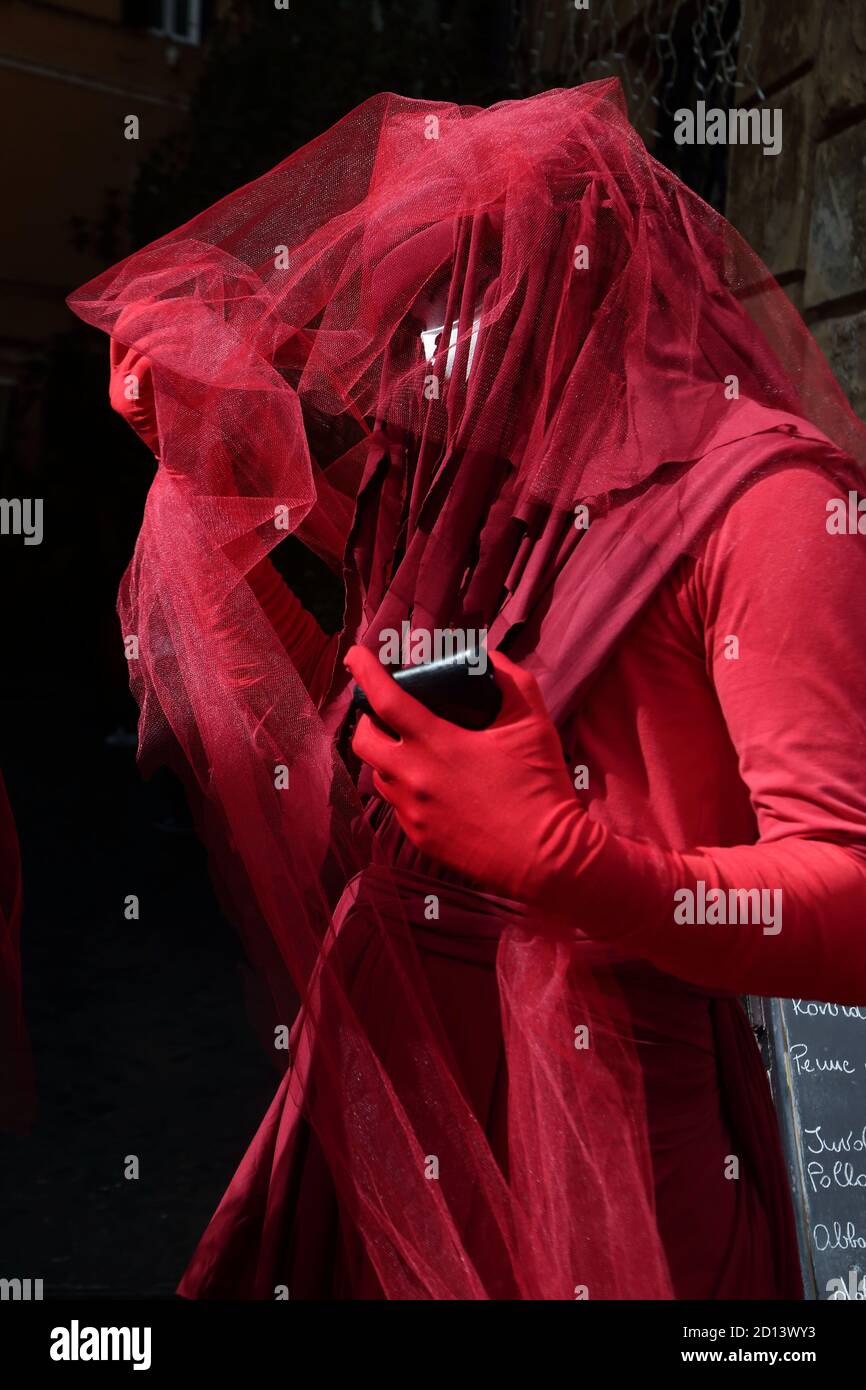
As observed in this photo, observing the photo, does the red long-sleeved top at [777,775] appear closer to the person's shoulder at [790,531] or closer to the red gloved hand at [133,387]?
the person's shoulder at [790,531]

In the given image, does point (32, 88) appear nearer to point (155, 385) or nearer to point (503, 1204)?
point (155, 385)

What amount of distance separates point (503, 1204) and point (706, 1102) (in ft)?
0.71

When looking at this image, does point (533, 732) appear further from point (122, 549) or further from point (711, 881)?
point (122, 549)

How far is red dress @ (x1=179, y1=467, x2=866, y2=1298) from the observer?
1.09 meters

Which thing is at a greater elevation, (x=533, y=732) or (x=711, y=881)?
(x=533, y=732)

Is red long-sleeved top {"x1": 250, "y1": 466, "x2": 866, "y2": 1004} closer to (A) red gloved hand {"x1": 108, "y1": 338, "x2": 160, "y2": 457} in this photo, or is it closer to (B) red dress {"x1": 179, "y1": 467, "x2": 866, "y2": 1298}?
(B) red dress {"x1": 179, "y1": 467, "x2": 866, "y2": 1298}

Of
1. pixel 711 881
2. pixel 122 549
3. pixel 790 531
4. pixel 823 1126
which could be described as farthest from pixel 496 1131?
pixel 122 549

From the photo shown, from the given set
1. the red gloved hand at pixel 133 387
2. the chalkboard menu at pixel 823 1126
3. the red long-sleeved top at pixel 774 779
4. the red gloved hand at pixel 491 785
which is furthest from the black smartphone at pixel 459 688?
the chalkboard menu at pixel 823 1126

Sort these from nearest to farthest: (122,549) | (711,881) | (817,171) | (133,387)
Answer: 1. (711,881)
2. (133,387)
3. (817,171)
4. (122,549)

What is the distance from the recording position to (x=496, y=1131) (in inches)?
52.2

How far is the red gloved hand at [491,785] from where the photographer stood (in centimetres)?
107

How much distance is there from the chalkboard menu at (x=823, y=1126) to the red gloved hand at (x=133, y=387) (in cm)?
150

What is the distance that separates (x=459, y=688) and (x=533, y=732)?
2.6 inches
